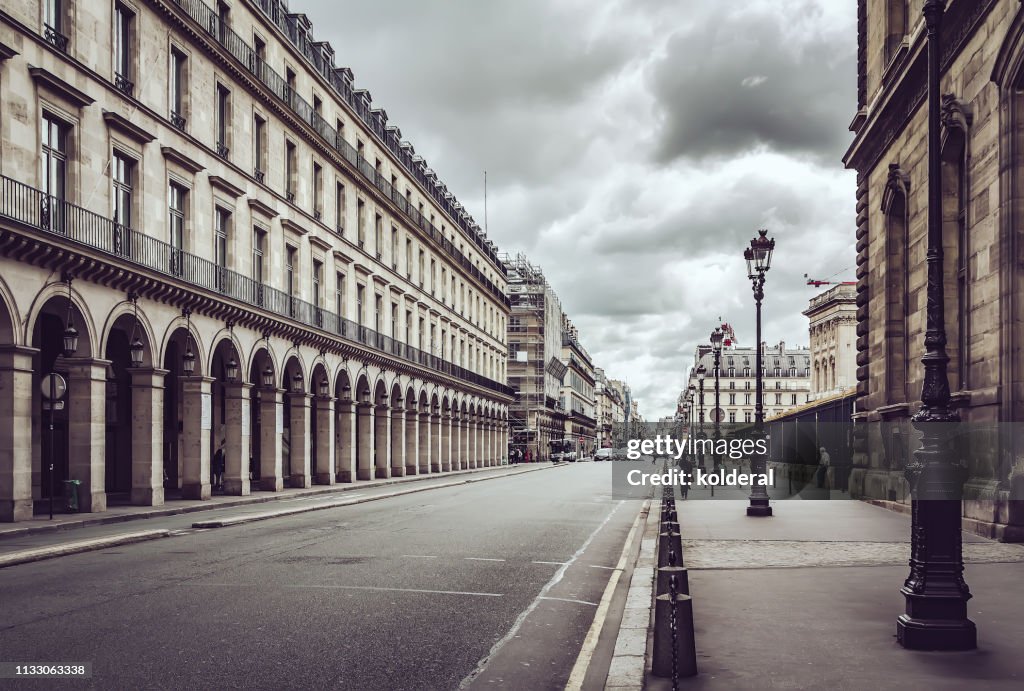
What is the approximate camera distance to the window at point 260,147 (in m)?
34.2

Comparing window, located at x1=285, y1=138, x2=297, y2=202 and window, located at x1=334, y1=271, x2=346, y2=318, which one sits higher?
window, located at x1=285, y1=138, x2=297, y2=202

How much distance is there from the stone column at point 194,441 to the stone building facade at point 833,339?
240 ft

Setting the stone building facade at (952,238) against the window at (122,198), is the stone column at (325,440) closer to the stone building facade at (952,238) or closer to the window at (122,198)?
the window at (122,198)

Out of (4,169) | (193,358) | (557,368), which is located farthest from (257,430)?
(557,368)

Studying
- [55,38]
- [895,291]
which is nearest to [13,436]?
[55,38]

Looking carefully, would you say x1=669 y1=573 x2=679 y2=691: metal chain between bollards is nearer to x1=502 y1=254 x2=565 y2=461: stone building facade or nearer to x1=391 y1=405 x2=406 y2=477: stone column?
x1=391 y1=405 x2=406 y2=477: stone column

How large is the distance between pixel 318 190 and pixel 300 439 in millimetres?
10914

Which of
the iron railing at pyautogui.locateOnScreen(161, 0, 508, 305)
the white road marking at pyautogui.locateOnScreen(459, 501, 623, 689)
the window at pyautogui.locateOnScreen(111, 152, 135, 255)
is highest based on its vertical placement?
the iron railing at pyautogui.locateOnScreen(161, 0, 508, 305)

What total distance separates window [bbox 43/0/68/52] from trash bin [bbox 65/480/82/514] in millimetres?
10139

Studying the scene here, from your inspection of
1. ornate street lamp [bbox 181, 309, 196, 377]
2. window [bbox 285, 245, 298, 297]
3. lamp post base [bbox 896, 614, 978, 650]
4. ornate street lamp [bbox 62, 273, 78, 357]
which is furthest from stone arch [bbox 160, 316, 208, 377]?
lamp post base [bbox 896, 614, 978, 650]

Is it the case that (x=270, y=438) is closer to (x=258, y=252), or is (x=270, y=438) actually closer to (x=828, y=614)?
(x=258, y=252)

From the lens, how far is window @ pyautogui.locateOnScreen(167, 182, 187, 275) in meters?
27.6

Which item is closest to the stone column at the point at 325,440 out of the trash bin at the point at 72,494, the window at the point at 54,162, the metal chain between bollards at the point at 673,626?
the trash bin at the point at 72,494

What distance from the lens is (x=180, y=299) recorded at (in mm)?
26969
